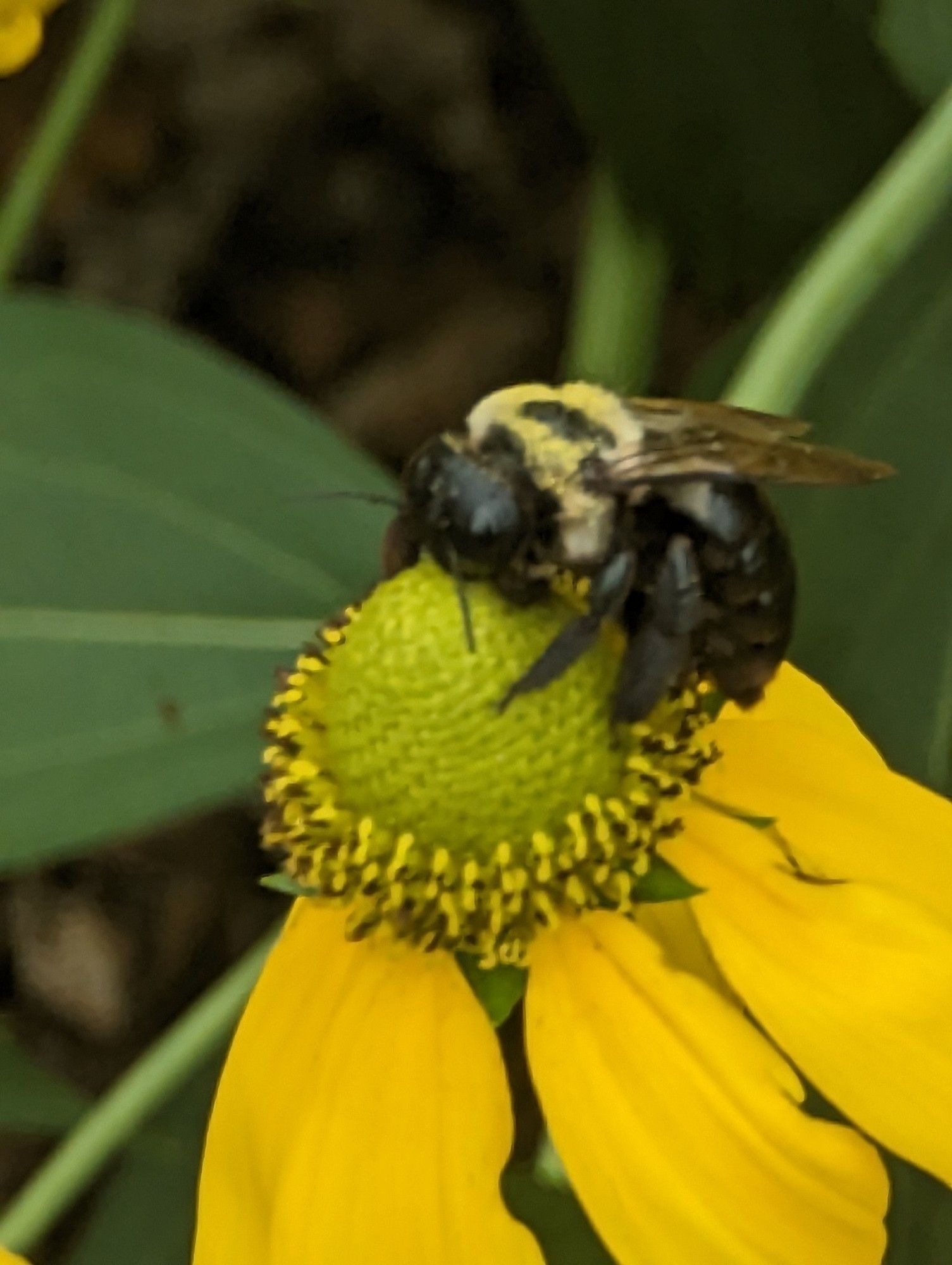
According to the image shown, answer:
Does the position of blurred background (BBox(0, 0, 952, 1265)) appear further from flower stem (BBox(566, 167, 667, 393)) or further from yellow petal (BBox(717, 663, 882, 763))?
yellow petal (BBox(717, 663, 882, 763))

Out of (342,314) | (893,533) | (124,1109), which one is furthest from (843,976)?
(342,314)

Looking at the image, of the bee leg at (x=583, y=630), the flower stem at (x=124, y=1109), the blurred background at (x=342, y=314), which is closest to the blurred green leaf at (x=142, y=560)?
the blurred background at (x=342, y=314)

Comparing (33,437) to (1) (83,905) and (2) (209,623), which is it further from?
(1) (83,905)

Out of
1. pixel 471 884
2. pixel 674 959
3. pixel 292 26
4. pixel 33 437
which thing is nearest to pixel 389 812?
pixel 471 884

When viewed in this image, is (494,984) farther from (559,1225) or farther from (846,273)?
(846,273)

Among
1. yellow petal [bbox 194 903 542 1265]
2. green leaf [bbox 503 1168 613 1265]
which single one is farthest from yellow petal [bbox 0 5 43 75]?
green leaf [bbox 503 1168 613 1265]
